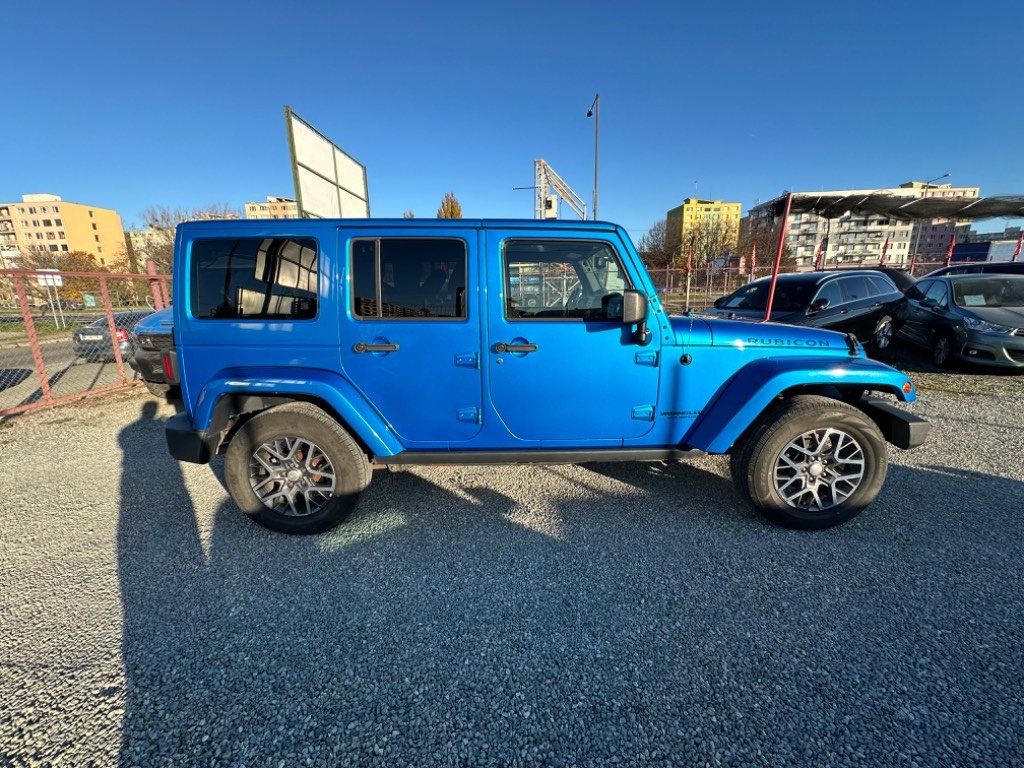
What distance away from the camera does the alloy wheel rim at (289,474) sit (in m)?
2.81

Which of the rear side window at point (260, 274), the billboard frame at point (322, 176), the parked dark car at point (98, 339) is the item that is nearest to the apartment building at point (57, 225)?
the parked dark car at point (98, 339)

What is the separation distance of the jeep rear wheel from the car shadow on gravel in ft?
0.58

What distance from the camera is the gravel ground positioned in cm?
158

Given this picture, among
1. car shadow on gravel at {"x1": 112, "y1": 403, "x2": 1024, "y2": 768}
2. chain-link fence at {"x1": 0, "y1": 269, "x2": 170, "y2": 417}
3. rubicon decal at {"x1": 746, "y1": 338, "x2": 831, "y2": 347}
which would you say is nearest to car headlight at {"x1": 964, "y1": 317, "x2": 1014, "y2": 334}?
car shadow on gravel at {"x1": 112, "y1": 403, "x2": 1024, "y2": 768}

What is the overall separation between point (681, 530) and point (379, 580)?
1.92 meters

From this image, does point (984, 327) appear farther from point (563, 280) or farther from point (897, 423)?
point (563, 280)

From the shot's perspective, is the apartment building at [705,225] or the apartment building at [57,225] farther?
the apartment building at [57,225]

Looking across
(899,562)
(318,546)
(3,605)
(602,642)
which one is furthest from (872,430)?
(3,605)

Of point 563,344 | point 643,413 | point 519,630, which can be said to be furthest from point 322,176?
point 519,630

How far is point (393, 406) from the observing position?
Answer: 2.80 m

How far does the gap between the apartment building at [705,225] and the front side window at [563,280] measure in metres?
30.5

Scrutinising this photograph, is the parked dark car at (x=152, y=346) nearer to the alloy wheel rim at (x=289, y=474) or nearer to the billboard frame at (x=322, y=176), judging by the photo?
the billboard frame at (x=322, y=176)

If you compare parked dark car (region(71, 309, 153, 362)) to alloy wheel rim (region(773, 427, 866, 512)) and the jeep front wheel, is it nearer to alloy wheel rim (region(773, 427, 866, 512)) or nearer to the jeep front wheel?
the jeep front wheel

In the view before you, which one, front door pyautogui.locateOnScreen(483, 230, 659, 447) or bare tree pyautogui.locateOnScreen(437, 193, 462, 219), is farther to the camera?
bare tree pyautogui.locateOnScreen(437, 193, 462, 219)
